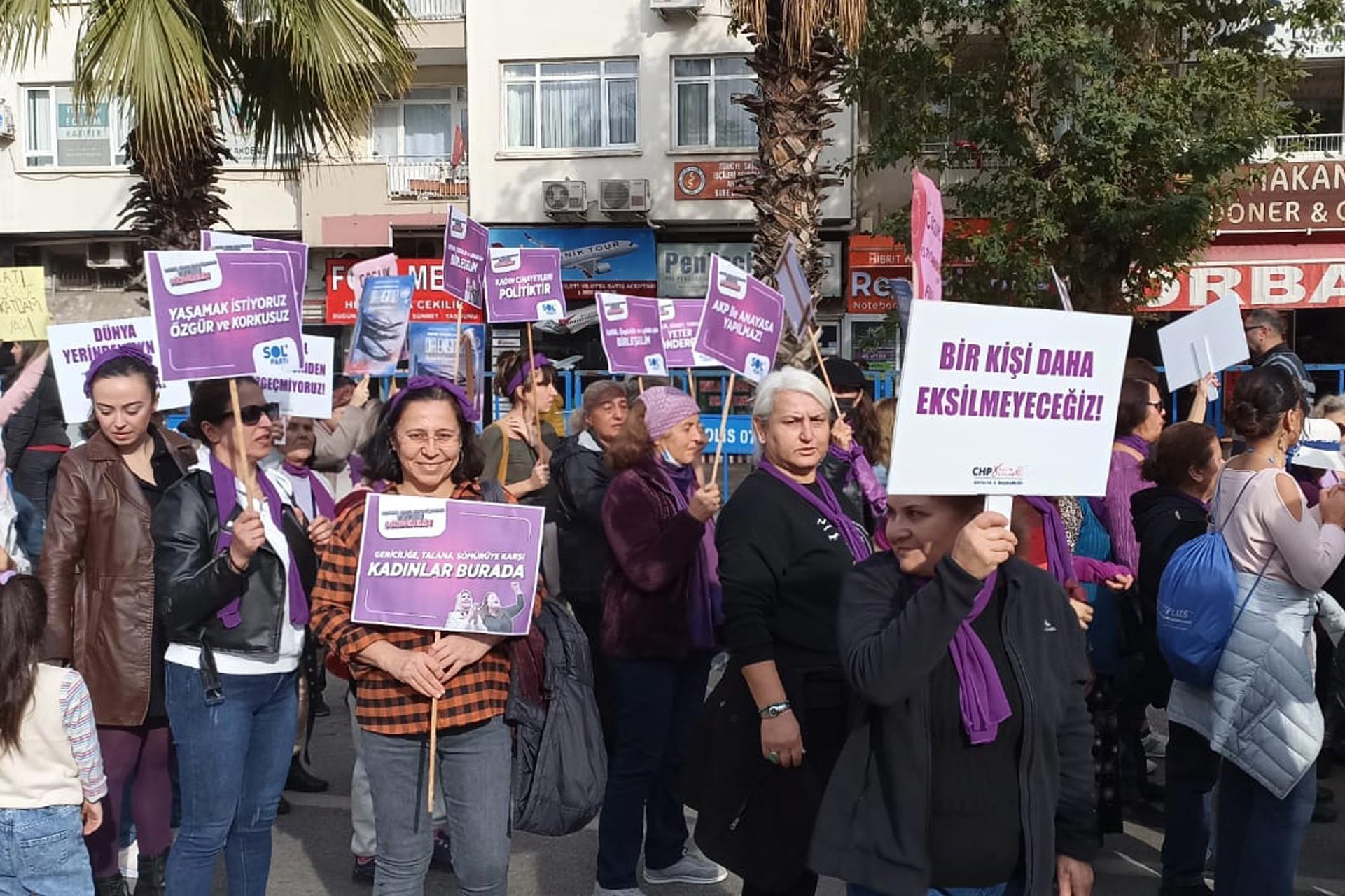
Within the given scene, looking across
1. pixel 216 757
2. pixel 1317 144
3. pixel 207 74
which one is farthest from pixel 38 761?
pixel 1317 144

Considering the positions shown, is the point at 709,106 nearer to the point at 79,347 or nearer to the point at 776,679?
the point at 79,347

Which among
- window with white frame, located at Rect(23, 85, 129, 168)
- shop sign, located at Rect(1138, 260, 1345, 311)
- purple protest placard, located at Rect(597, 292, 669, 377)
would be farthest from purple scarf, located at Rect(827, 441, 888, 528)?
window with white frame, located at Rect(23, 85, 129, 168)

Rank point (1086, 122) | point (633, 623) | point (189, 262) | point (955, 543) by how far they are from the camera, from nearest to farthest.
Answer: point (955, 543) → point (189, 262) → point (633, 623) → point (1086, 122)

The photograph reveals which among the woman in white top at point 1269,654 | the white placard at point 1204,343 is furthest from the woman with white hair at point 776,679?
the white placard at point 1204,343

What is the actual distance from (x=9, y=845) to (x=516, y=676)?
1425 millimetres

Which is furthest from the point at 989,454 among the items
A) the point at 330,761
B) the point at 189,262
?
the point at 330,761

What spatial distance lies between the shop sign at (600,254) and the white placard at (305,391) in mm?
17539

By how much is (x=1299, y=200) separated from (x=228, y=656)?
70.4 ft

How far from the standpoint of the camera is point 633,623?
189 inches

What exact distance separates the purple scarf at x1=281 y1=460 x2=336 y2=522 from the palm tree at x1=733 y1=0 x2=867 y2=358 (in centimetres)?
582

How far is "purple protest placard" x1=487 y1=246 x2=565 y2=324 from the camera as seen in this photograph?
29.6ft

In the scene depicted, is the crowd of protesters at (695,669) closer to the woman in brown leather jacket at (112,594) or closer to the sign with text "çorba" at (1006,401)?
the woman in brown leather jacket at (112,594)

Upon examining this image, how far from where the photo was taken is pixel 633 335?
8.77 metres

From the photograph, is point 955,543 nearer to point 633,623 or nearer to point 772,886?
point 772,886
